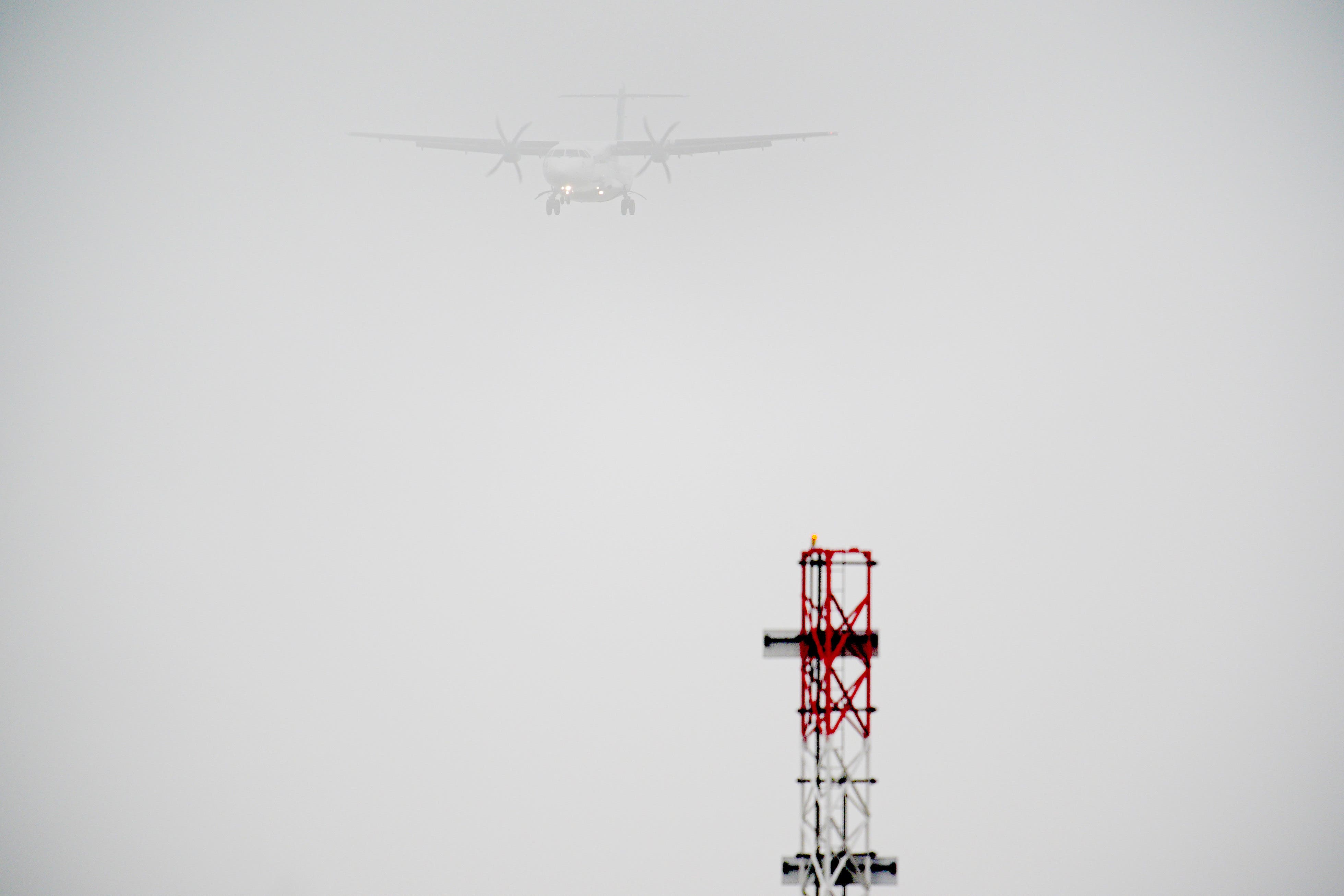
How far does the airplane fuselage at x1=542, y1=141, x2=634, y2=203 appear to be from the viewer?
62812 mm

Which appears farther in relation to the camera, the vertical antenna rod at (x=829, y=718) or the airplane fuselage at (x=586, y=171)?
the airplane fuselage at (x=586, y=171)

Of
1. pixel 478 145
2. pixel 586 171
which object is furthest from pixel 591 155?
pixel 478 145

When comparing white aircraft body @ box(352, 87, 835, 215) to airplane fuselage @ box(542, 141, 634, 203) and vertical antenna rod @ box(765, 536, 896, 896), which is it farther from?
vertical antenna rod @ box(765, 536, 896, 896)

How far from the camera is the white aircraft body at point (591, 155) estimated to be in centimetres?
6300

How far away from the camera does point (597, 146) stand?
211ft

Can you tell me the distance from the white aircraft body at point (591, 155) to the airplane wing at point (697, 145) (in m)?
0.06

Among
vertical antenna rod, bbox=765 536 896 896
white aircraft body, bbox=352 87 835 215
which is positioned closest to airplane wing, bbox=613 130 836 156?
white aircraft body, bbox=352 87 835 215

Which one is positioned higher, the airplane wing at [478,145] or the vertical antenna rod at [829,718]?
the airplane wing at [478,145]

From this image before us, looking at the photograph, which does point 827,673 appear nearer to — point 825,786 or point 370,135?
point 825,786

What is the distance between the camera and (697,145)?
227 ft

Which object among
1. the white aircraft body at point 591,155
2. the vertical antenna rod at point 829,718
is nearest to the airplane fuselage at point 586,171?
the white aircraft body at point 591,155

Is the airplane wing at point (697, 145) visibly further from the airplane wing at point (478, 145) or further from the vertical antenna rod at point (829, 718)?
the vertical antenna rod at point (829, 718)

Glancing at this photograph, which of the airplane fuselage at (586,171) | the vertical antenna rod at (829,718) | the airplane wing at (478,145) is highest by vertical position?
the airplane wing at (478,145)

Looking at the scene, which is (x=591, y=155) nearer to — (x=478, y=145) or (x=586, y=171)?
(x=586, y=171)
